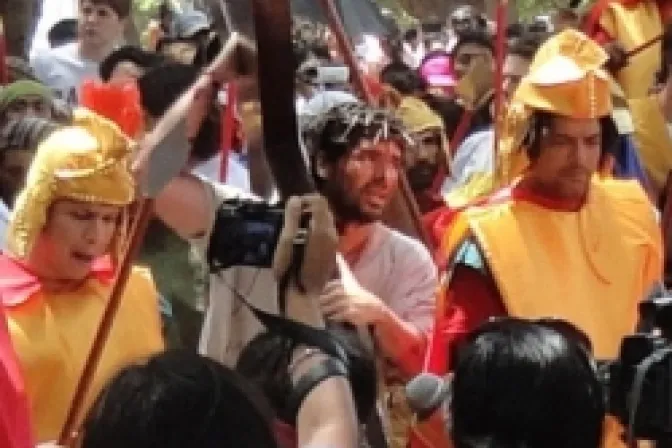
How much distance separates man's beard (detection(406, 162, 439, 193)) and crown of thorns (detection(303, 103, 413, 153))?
134cm

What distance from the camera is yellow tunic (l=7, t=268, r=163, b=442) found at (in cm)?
342

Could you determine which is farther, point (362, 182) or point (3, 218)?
point (3, 218)

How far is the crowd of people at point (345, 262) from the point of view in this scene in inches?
→ 92.7

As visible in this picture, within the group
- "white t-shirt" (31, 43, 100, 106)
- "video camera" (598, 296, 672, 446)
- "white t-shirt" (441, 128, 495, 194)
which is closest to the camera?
"video camera" (598, 296, 672, 446)

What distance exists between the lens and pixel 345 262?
3812 mm

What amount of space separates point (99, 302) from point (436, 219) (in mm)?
1034

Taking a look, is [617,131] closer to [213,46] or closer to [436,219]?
[436,219]

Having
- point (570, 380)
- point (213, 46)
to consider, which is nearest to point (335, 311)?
point (570, 380)

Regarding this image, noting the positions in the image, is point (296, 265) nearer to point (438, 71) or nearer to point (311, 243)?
point (311, 243)

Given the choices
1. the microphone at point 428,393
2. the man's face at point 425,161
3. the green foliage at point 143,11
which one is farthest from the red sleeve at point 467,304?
the green foliage at point 143,11

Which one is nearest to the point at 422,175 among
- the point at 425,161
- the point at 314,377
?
the point at 425,161

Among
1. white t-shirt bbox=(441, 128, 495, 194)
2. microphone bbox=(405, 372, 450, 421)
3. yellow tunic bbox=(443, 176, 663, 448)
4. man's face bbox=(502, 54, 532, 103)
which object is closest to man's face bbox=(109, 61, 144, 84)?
white t-shirt bbox=(441, 128, 495, 194)

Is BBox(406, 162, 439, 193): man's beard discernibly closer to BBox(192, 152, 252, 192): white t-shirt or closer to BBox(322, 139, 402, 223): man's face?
BBox(192, 152, 252, 192): white t-shirt

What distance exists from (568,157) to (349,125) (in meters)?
0.49
